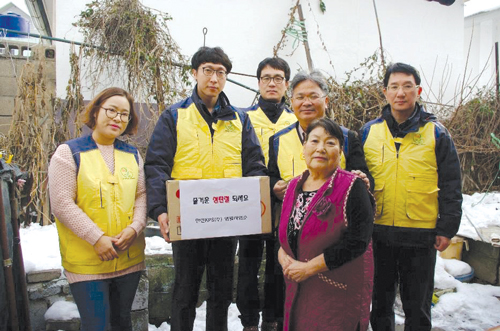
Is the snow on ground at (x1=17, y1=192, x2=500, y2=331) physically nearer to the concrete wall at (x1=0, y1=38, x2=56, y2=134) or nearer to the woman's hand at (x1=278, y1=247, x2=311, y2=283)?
the concrete wall at (x1=0, y1=38, x2=56, y2=134)

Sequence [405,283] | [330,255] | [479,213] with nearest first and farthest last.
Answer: [330,255] → [405,283] → [479,213]

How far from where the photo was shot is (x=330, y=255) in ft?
5.88

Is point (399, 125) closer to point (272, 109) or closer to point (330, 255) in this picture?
point (272, 109)

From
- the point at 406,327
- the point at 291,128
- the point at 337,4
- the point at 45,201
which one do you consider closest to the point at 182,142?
the point at 291,128

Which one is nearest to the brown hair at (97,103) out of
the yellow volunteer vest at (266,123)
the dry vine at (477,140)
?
the yellow volunteer vest at (266,123)

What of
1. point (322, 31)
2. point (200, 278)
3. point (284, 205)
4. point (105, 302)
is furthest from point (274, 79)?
point (322, 31)

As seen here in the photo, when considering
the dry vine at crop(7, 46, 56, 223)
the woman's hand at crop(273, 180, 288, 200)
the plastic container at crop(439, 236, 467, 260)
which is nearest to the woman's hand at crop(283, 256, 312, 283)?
the woman's hand at crop(273, 180, 288, 200)

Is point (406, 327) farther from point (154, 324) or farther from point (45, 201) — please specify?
point (45, 201)

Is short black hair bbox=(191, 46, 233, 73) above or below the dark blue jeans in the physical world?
above

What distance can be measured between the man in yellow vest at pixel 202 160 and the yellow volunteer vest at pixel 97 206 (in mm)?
159

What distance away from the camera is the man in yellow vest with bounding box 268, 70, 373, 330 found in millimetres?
2414

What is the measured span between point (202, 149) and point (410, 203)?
1.43 meters

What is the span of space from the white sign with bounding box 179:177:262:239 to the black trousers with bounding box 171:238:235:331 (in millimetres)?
217

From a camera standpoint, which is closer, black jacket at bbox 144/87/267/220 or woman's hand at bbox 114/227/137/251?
woman's hand at bbox 114/227/137/251
